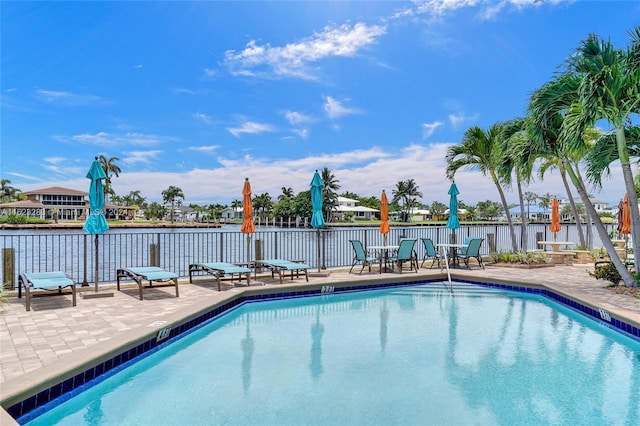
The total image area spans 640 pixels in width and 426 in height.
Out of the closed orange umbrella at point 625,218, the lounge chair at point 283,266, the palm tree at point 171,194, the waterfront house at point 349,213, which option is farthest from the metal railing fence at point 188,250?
the palm tree at point 171,194

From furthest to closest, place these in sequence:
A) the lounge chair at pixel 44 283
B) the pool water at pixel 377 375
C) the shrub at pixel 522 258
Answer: the shrub at pixel 522 258 → the lounge chair at pixel 44 283 → the pool water at pixel 377 375

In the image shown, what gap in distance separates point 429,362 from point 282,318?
3.00 m

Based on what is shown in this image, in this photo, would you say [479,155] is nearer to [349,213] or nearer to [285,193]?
[349,213]

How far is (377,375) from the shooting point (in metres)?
4.71

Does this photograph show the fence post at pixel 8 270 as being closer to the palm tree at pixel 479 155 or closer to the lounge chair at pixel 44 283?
the lounge chair at pixel 44 283

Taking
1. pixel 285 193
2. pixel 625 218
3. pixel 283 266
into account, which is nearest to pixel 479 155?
pixel 625 218

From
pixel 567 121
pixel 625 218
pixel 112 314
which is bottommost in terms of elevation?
pixel 112 314

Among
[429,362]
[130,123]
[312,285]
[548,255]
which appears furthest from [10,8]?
[130,123]

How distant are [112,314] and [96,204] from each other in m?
2.40

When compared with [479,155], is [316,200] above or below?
below

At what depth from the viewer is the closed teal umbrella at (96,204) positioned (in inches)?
292

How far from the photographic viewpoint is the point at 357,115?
24.4m

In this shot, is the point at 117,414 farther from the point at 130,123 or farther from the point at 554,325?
the point at 130,123

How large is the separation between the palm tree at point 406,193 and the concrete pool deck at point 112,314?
227ft
